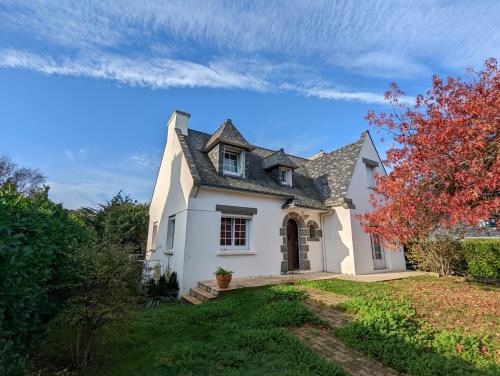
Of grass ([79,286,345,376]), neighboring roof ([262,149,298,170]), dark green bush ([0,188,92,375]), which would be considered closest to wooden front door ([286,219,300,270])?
neighboring roof ([262,149,298,170])

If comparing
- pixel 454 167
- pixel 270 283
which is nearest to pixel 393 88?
pixel 454 167

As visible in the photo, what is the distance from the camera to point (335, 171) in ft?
46.9

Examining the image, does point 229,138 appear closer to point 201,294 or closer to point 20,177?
point 201,294

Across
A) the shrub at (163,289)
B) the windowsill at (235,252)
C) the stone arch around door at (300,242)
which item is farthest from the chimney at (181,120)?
the shrub at (163,289)

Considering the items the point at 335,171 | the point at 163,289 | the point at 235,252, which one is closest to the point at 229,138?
the point at 235,252

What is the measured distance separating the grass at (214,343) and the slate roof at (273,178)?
4.85m

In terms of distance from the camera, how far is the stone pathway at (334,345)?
12.2 feet

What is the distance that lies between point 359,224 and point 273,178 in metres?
5.14

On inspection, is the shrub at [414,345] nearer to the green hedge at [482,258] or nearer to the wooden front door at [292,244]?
the wooden front door at [292,244]

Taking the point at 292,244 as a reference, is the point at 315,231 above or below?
above

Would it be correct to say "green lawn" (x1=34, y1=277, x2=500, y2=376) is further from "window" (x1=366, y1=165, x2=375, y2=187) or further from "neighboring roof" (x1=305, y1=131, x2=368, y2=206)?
"window" (x1=366, y1=165, x2=375, y2=187)

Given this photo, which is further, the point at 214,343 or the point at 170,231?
the point at 170,231

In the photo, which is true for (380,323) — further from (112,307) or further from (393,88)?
(393,88)

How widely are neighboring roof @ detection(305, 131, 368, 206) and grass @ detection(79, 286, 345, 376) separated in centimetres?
753
